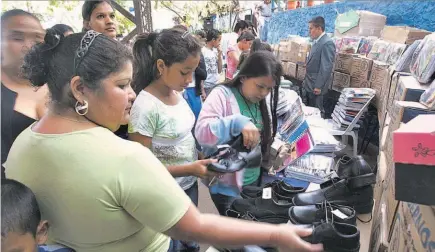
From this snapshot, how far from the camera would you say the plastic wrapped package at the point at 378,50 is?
11.6 ft

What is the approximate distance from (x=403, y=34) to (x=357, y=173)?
2494mm

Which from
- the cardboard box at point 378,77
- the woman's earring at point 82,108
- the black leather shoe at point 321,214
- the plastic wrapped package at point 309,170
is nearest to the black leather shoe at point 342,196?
the black leather shoe at point 321,214

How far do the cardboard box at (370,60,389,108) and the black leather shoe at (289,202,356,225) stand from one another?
219cm

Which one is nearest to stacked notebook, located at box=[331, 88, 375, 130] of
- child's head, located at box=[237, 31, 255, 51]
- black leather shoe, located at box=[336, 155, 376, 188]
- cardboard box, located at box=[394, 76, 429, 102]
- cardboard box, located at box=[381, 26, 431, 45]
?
cardboard box, located at box=[381, 26, 431, 45]

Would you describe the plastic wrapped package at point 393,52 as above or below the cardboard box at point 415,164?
below

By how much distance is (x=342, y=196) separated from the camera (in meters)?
1.57

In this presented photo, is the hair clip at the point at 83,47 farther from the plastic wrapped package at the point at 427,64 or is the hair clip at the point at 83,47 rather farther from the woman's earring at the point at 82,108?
the plastic wrapped package at the point at 427,64

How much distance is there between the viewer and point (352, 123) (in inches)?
129

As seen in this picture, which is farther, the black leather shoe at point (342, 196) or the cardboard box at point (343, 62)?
the cardboard box at point (343, 62)

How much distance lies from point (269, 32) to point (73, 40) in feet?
36.8

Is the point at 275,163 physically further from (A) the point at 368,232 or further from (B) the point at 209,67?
(B) the point at 209,67

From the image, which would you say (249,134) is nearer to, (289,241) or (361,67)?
(289,241)

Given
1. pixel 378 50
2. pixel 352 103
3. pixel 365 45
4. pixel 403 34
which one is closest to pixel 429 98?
pixel 352 103

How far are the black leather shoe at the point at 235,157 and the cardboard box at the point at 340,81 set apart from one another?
3.17 meters
